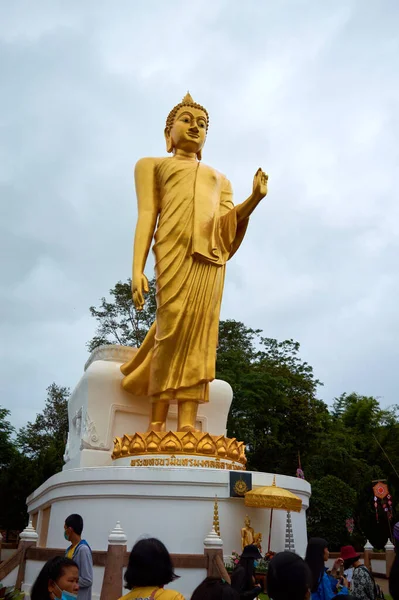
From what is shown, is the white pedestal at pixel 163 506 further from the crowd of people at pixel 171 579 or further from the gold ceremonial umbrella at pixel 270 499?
the crowd of people at pixel 171 579

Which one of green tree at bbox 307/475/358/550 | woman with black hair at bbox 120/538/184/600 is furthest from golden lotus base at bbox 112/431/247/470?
green tree at bbox 307/475/358/550

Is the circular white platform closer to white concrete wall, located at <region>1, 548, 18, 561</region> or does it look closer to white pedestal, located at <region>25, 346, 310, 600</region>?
white pedestal, located at <region>25, 346, 310, 600</region>

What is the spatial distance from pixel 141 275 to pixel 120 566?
445 centimetres

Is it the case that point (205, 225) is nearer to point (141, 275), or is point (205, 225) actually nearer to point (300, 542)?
point (141, 275)

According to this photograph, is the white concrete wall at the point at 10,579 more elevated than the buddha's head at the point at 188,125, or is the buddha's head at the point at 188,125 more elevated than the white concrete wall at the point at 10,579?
the buddha's head at the point at 188,125

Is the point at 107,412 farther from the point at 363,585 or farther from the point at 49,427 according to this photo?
the point at 49,427

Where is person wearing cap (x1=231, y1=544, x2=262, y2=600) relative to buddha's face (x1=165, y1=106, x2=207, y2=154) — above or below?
below

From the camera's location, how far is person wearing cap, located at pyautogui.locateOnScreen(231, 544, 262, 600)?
355cm

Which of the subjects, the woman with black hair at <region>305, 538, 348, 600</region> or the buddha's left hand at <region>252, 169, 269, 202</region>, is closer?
the woman with black hair at <region>305, 538, 348, 600</region>

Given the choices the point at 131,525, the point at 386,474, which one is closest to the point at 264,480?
the point at 131,525

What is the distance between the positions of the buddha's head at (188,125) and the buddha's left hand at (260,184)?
1.87m

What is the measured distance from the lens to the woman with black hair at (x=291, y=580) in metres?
1.94

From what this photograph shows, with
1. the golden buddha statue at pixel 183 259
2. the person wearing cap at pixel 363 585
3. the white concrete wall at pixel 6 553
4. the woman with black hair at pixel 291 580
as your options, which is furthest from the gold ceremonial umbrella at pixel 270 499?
the white concrete wall at pixel 6 553

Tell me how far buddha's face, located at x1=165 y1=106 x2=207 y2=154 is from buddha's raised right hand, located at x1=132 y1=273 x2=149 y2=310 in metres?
2.38
